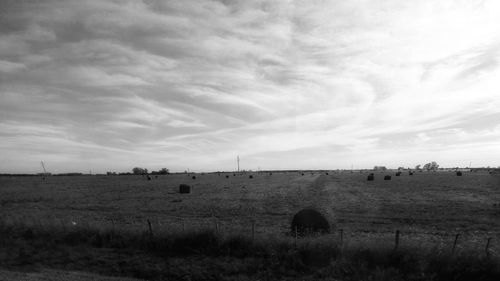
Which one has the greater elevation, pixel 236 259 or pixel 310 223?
pixel 310 223

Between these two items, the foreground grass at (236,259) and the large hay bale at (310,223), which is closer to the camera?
the foreground grass at (236,259)

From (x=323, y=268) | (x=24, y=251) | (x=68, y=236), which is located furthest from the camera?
(x=68, y=236)

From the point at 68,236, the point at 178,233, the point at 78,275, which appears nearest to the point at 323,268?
the point at 178,233

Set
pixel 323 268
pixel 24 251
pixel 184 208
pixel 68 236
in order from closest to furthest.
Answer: pixel 323 268 → pixel 24 251 → pixel 68 236 → pixel 184 208

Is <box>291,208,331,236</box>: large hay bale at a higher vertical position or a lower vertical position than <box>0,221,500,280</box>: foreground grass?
higher

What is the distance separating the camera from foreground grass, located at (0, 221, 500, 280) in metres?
11.5

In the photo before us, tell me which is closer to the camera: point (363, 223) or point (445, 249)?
point (445, 249)

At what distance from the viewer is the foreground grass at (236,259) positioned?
11539 mm

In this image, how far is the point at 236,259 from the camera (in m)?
13.1

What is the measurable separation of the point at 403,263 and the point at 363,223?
9.68 m

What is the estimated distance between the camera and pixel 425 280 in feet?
36.6

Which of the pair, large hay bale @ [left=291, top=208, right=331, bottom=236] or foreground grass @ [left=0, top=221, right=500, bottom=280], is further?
large hay bale @ [left=291, top=208, right=331, bottom=236]

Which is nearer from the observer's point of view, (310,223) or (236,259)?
(236,259)

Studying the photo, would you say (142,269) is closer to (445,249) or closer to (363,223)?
(445,249)
